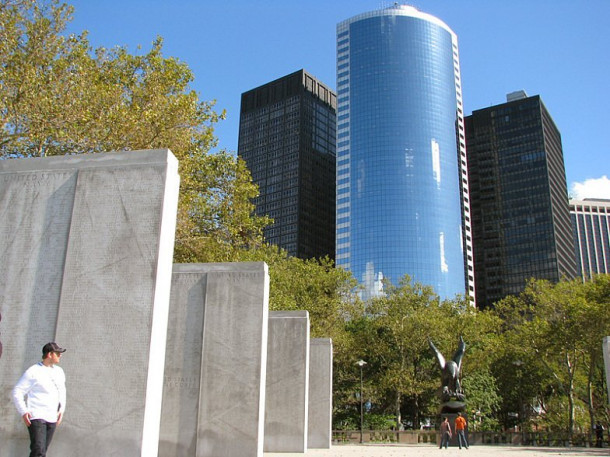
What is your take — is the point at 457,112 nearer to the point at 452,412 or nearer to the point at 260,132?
the point at 260,132

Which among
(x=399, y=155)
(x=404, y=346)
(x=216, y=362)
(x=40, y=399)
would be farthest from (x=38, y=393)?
(x=399, y=155)

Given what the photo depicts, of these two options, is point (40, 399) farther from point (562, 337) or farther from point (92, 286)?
point (562, 337)

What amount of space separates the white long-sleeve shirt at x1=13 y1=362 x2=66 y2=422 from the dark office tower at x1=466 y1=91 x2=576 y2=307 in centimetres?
13581

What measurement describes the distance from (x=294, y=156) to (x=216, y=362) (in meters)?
140

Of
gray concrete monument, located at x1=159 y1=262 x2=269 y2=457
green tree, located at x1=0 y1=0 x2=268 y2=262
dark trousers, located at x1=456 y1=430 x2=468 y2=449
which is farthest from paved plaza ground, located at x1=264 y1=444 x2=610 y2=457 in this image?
green tree, located at x1=0 y1=0 x2=268 y2=262

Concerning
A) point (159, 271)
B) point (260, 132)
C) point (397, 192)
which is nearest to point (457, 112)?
point (397, 192)

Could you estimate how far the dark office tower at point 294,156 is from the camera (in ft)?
484

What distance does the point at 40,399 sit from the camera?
6887 mm

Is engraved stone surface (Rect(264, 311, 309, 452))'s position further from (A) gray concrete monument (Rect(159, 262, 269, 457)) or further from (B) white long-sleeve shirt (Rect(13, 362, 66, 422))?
(B) white long-sleeve shirt (Rect(13, 362, 66, 422))

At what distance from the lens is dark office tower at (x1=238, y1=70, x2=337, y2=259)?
14762 cm

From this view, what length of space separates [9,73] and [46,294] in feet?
35.7

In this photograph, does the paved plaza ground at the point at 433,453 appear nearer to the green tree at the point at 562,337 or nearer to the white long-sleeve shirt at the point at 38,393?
the white long-sleeve shirt at the point at 38,393

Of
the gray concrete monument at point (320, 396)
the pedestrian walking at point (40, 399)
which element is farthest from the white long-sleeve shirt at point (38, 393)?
the gray concrete monument at point (320, 396)

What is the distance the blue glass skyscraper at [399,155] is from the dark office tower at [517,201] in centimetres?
1174
